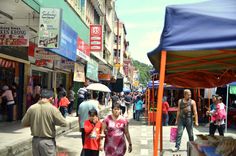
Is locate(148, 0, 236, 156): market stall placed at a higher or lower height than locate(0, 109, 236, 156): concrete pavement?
higher

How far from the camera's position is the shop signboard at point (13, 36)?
44.4 feet

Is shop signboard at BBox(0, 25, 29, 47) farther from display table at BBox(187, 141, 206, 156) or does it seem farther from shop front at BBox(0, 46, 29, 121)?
display table at BBox(187, 141, 206, 156)

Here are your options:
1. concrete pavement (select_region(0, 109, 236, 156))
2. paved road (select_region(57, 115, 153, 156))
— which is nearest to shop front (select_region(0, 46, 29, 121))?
concrete pavement (select_region(0, 109, 236, 156))

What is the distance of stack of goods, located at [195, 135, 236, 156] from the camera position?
5443 millimetres

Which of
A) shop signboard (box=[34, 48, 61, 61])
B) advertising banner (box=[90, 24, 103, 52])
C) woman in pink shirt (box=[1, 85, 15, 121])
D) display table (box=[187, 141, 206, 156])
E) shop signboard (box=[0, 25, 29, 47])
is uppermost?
advertising banner (box=[90, 24, 103, 52])

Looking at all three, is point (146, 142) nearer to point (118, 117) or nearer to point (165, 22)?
point (118, 117)

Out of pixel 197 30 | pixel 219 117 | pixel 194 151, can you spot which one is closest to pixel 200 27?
pixel 197 30

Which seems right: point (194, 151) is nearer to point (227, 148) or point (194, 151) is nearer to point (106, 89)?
point (227, 148)

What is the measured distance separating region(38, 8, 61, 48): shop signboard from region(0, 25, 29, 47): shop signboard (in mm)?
502

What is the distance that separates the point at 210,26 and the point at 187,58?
4.27 feet

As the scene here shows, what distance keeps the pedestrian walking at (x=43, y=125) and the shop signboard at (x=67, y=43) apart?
7.85 metres

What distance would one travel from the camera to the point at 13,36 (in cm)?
1361

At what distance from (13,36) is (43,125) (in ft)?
24.3

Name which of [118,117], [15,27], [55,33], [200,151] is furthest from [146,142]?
[200,151]
